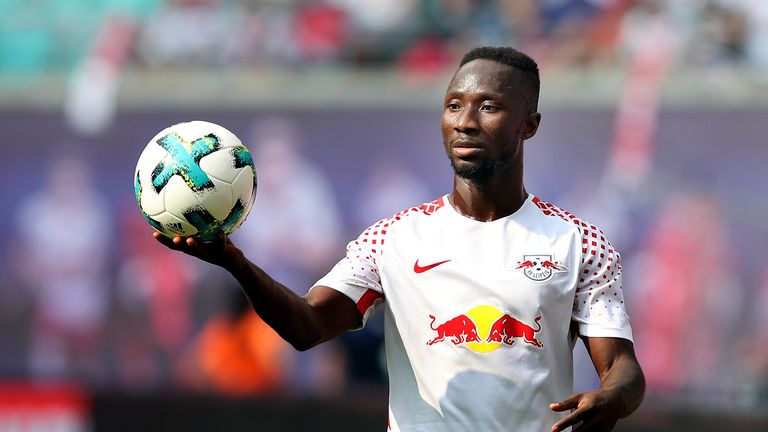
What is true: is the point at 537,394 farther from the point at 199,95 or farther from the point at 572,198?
the point at 199,95

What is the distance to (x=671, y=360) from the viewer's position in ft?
40.0

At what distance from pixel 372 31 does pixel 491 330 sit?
1063cm

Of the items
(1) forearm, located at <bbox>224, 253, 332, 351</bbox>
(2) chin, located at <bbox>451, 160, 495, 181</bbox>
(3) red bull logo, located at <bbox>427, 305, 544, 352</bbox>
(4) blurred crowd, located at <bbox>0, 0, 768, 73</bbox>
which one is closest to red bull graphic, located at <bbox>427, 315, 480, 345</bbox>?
(3) red bull logo, located at <bbox>427, 305, 544, 352</bbox>

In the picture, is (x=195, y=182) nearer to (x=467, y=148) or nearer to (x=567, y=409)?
(x=467, y=148)

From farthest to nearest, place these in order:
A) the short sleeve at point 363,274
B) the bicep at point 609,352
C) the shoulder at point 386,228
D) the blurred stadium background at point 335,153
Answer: the blurred stadium background at point 335,153 < the shoulder at point 386,228 < the short sleeve at point 363,274 < the bicep at point 609,352

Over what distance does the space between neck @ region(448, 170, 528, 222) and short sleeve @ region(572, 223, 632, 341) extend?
1.04 ft

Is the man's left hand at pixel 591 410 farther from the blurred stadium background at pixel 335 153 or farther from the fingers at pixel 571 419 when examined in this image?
the blurred stadium background at pixel 335 153

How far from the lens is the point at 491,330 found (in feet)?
14.9

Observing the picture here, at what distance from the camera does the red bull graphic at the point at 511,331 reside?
455 centimetres

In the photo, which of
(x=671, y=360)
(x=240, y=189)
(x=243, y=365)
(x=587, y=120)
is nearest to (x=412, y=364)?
(x=240, y=189)

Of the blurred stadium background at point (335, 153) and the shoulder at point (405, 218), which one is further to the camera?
the blurred stadium background at point (335, 153)

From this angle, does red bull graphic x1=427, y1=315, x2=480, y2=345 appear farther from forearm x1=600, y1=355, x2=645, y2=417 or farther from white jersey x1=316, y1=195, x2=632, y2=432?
forearm x1=600, y1=355, x2=645, y2=417

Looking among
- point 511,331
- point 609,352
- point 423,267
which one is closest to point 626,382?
point 609,352

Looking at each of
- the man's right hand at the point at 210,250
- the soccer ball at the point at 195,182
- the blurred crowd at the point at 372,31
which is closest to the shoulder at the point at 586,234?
the soccer ball at the point at 195,182
